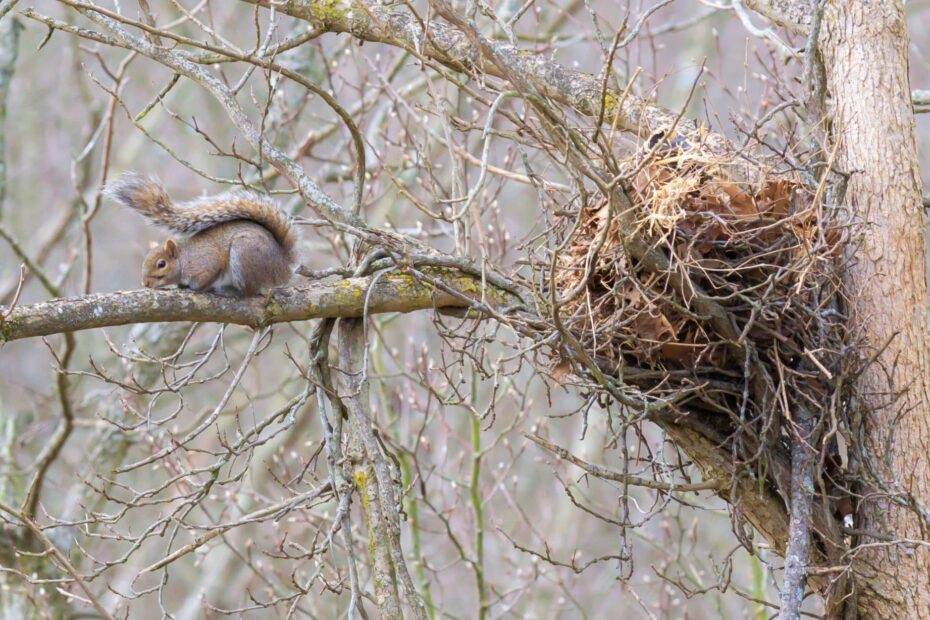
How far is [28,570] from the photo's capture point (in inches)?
260

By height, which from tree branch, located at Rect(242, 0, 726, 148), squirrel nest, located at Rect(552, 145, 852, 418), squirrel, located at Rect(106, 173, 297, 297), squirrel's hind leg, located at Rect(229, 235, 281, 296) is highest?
tree branch, located at Rect(242, 0, 726, 148)

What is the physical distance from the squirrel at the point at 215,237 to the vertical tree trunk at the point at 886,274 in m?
2.09

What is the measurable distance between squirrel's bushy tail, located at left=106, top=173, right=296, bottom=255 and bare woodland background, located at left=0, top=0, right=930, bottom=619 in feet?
5.69

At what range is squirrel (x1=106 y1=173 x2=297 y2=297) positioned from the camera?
4.09m

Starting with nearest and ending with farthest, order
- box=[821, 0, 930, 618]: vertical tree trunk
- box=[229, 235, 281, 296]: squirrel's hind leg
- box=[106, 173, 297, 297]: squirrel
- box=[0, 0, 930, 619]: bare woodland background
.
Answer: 1. box=[821, 0, 930, 618]: vertical tree trunk
2. box=[229, 235, 281, 296]: squirrel's hind leg
3. box=[106, 173, 297, 297]: squirrel
4. box=[0, 0, 930, 619]: bare woodland background

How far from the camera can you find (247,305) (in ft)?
12.0

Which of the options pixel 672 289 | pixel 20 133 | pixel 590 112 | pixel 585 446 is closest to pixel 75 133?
pixel 20 133

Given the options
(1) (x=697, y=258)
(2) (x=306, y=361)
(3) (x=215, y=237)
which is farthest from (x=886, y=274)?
(2) (x=306, y=361)

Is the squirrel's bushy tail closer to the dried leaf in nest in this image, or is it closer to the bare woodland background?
the dried leaf in nest

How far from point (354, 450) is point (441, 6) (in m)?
1.89

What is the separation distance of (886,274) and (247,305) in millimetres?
2214

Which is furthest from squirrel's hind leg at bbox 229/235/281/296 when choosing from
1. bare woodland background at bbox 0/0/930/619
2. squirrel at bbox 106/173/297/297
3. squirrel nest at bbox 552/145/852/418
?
bare woodland background at bbox 0/0/930/619

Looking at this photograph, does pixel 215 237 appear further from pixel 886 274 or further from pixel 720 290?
pixel 886 274

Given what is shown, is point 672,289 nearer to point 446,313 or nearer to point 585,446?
point 446,313
